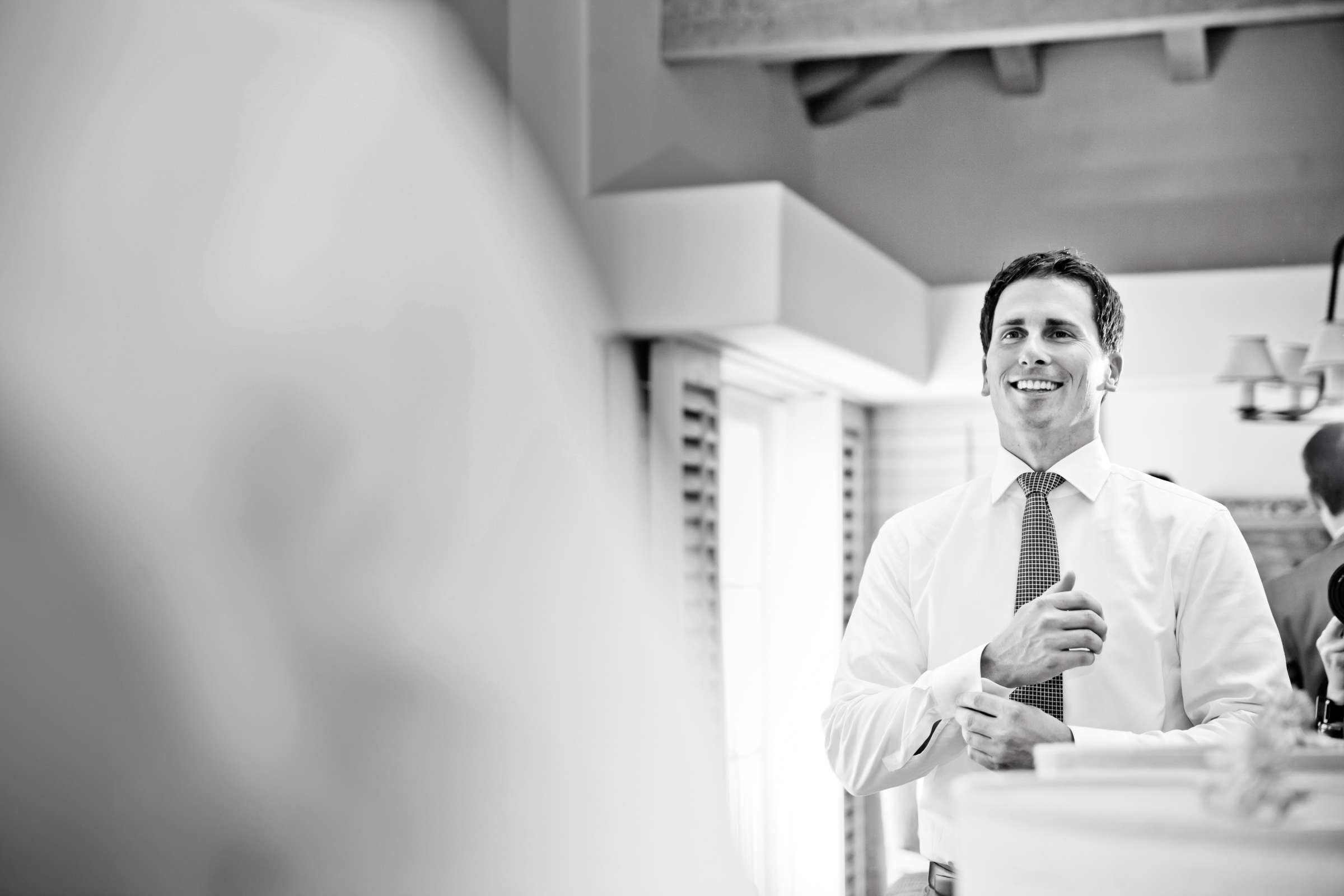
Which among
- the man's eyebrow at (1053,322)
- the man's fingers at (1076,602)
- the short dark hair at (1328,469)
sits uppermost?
the man's eyebrow at (1053,322)

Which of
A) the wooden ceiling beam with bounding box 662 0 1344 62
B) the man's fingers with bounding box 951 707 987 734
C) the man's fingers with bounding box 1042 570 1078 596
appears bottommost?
the man's fingers with bounding box 951 707 987 734

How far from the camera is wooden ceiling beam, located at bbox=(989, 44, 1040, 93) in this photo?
5773 mm

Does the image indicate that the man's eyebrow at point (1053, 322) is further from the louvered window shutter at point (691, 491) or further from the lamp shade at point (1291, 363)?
the lamp shade at point (1291, 363)

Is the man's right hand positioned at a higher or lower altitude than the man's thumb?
lower

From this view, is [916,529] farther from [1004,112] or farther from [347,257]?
[1004,112]

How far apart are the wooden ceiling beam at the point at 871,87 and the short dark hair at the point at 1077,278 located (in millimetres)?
4041

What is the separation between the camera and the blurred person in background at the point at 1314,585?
3541mm

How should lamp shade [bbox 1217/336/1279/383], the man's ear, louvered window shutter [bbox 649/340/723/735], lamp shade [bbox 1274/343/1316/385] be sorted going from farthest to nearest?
lamp shade [bbox 1274/343/1316/385], lamp shade [bbox 1217/336/1279/383], louvered window shutter [bbox 649/340/723/735], the man's ear

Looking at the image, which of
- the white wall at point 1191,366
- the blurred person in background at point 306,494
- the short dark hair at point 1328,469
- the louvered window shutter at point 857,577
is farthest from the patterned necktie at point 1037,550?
the louvered window shutter at point 857,577

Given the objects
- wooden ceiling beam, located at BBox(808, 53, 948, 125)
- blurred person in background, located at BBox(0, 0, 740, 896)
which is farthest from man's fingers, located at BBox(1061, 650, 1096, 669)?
wooden ceiling beam, located at BBox(808, 53, 948, 125)

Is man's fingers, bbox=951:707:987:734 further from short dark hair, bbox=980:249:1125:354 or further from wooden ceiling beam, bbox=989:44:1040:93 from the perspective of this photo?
wooden ceiling beam, bbox=989:44:1040:93

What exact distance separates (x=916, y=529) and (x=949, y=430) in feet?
13.0

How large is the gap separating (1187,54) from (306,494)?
4137 millimetres

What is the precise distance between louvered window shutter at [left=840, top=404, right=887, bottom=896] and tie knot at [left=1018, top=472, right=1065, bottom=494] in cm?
341
